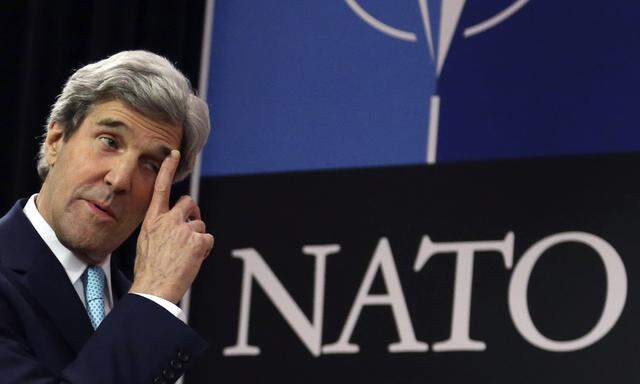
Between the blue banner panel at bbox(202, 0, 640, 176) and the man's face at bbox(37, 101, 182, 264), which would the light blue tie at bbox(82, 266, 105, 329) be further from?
the blue banner panel at bbox(202, 0, 640, 176)

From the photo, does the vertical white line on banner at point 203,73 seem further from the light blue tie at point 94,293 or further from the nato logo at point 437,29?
the light blue tie at point 94,293

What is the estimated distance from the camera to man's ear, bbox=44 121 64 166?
2.01 meters

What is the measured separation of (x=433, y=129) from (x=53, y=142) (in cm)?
148

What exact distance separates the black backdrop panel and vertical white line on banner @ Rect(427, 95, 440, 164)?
49mm

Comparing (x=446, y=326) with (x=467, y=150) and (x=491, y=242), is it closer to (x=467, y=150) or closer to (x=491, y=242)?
(x=491, y=242)

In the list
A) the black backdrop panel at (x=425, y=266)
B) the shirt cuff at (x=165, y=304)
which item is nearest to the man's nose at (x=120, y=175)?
the shirt cuff at (x=165, y=304)

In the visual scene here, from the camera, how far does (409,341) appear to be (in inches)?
127

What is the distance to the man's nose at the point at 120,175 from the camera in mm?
1869

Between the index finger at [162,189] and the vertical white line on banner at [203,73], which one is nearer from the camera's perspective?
the index finger at [162,189]

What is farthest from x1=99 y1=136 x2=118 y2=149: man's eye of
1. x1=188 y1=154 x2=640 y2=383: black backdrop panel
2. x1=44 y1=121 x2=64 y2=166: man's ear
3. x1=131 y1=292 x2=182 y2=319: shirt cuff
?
x1=188 y1=154 x2=640 y2=383: black backdrop panel

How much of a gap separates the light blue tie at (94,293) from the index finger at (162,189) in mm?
133

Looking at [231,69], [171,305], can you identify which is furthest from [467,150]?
[171,305]

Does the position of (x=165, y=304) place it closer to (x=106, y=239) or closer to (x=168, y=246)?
(x=168, y=246)

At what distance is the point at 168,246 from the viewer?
1793 mm
